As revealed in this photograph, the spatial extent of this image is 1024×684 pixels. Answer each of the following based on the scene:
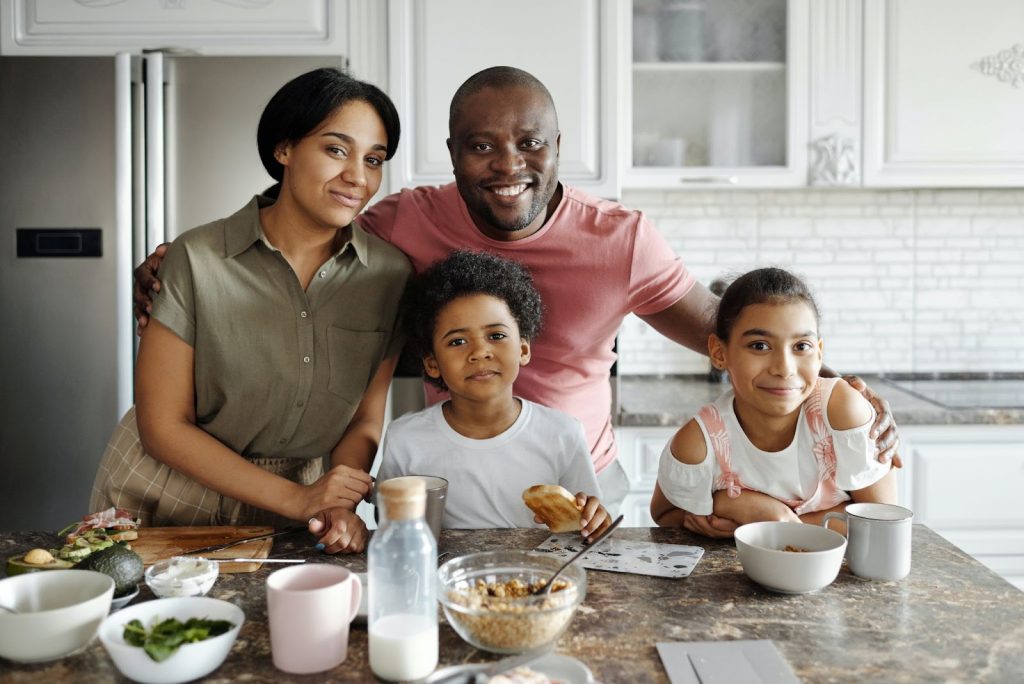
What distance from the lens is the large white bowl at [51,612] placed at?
95cm

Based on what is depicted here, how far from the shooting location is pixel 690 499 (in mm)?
1452

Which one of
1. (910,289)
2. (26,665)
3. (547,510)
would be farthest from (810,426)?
(910,289)

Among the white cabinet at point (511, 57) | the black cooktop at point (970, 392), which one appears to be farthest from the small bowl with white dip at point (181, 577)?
the black cooktop at point (970, 392)

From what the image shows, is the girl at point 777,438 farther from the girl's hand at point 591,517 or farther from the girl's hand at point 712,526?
the girl's hand at point 591,517

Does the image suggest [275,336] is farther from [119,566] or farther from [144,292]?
[119,566]

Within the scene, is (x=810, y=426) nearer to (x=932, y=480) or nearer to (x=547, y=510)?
(x=547, y=510)

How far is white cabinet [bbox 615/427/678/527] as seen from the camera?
8.87ft

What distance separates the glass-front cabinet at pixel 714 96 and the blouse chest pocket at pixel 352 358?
1477 millimetres

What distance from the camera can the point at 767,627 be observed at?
1068 millimetres

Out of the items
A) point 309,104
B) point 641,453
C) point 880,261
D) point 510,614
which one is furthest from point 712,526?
point 880,261

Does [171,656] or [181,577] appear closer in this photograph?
[171,656]

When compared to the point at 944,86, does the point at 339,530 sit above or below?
below

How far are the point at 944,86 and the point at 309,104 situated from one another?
224cm

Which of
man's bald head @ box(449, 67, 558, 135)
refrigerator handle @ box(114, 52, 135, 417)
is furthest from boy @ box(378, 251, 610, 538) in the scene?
refrigerator handle @ box(114, 52, 135, 417)
